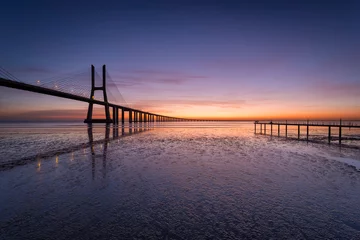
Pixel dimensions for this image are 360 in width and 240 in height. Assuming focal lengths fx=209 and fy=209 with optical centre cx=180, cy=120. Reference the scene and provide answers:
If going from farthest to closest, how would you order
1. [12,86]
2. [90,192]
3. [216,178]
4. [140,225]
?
Answer: [12,86] < [216,178] < [90,192] < [140,225]

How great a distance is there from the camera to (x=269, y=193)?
17.8 feet

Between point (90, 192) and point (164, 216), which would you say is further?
point (90, 192)

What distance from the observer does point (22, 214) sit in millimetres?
4082

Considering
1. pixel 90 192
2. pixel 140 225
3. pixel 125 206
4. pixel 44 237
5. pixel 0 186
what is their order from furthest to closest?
pixel 0 186 → pixel 90 192 → pixel 125 206 → pixel 140 225 → pixel 44 237

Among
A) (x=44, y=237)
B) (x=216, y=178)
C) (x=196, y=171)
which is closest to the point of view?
(x=44, y=237)

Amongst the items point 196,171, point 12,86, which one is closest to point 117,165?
point 196,171

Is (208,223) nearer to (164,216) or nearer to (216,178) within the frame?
(164,216)

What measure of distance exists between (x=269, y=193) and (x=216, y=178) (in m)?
1.82

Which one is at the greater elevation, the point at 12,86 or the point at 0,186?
the point at 12,86

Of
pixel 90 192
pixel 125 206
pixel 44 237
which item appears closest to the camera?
pixel 44 237

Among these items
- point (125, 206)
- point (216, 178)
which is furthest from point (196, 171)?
point (125, 206)

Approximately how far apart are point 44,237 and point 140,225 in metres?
1.49

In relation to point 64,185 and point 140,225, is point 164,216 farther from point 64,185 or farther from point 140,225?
point 64,185

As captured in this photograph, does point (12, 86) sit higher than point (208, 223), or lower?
higher
